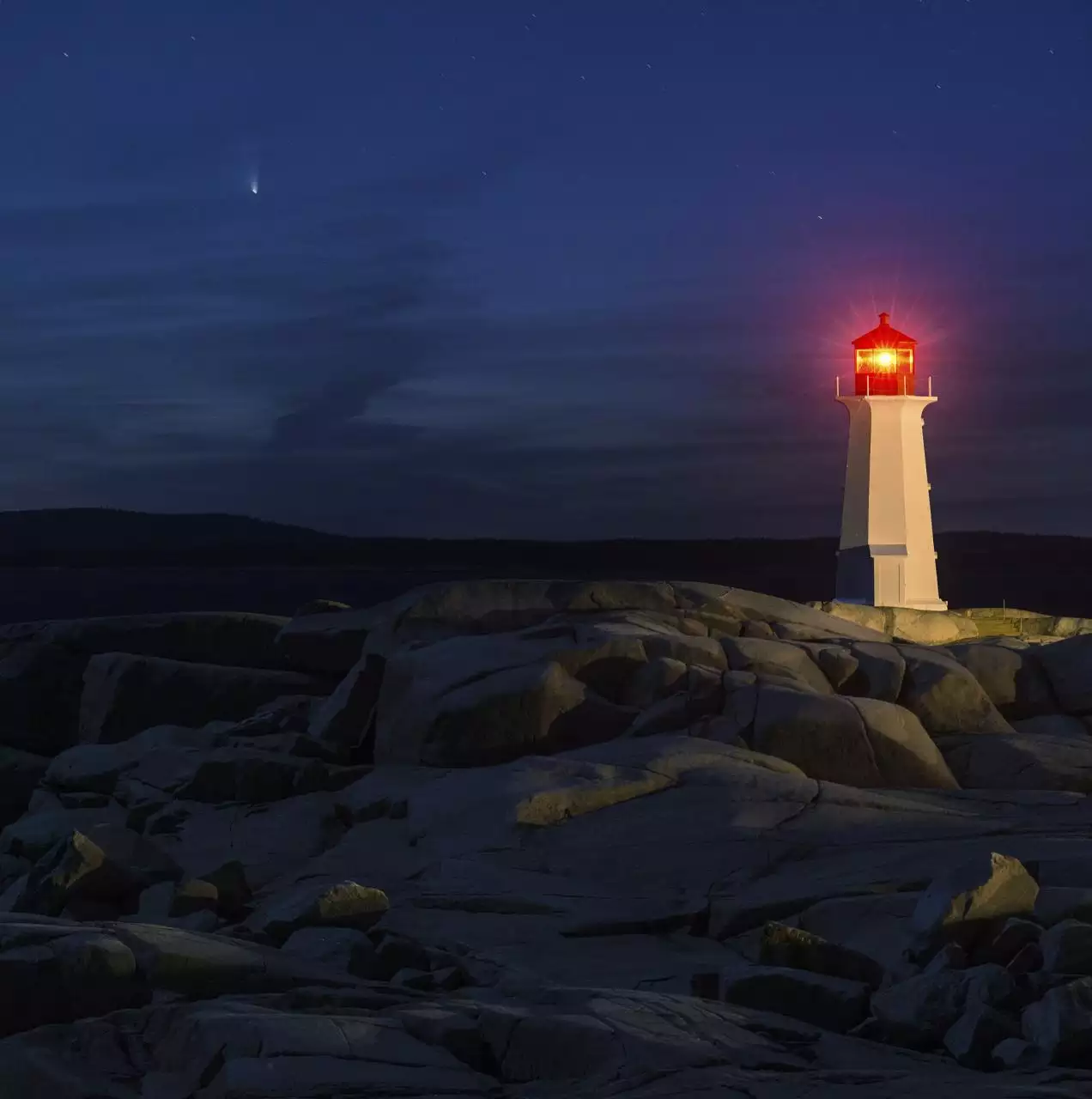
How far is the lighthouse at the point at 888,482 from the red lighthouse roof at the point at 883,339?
18 millimetres

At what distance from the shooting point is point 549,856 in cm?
937

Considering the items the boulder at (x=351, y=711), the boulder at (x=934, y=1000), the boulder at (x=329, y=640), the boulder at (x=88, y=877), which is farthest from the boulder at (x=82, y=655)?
the boulder at (x=934, y=1000)

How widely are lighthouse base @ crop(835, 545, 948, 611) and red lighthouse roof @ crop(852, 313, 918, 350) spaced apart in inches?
165

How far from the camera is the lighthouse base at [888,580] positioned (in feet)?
93.5

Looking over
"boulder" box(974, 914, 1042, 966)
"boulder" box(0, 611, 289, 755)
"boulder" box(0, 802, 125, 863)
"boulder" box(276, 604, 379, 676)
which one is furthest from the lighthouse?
"boulder" box(974, 914, 1042, 966)

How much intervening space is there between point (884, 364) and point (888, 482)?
245 cm

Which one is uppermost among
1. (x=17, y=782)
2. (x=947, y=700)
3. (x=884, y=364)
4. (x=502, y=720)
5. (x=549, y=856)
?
(x=884, y=364)

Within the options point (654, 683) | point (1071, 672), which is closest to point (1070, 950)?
point (654, 683)

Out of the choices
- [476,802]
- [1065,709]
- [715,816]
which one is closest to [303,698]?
[476,802]

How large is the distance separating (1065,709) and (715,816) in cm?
666

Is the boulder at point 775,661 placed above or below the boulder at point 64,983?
above

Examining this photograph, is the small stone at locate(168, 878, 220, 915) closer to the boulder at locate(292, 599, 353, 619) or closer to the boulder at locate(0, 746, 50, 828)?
the boulder at locate(292, 599, 353, 619)

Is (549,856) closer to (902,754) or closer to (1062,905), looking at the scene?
(1062,905)

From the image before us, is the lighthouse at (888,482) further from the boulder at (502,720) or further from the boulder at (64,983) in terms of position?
the boulder at (64,983)
